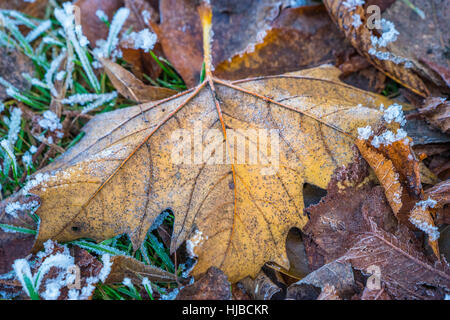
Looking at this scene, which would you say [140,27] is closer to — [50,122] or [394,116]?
[50,122]

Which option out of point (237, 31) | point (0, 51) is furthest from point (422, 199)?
point (0, 51)

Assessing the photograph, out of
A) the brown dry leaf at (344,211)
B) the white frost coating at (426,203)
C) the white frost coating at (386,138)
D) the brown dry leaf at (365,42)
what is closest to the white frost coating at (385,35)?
the brown dry leaf at (365,42)

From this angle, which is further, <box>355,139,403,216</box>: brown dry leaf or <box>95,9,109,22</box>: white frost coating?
<box>95,9,109,22</box>: white frost coating

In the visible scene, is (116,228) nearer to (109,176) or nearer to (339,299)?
(109,176)

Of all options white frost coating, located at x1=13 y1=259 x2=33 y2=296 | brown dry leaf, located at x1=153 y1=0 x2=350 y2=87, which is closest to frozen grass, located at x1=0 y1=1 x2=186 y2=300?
brown dry leaf, located at x1=153 y1=0 x2=350 y2=87

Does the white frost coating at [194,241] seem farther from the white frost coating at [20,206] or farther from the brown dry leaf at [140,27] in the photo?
the brown dry leaf at [140,27]

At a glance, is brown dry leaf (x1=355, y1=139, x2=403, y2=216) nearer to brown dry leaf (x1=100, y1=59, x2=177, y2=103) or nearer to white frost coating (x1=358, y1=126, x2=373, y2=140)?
white frost coating (x1=358, y1=126, x2=373, y2=140)
